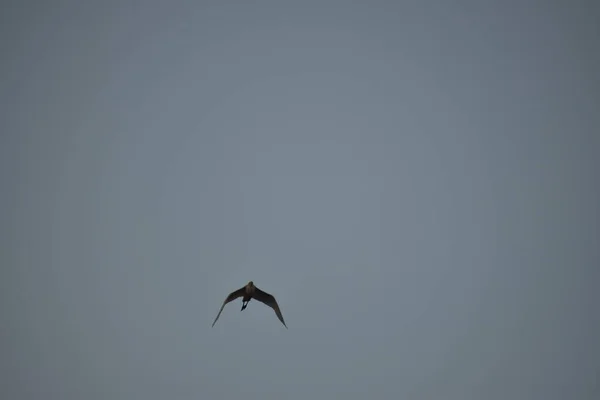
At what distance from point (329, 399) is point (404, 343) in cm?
5042

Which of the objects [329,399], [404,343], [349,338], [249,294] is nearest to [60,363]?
[329,399]

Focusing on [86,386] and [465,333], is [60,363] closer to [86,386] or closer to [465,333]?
[86,386]

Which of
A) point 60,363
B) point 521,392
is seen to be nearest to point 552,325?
point 521,392

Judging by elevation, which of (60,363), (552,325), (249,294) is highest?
(552,325)

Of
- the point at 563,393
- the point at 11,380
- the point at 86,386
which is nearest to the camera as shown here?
the point at 11,380

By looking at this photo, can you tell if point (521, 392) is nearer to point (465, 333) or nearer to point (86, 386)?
point (465, 333)

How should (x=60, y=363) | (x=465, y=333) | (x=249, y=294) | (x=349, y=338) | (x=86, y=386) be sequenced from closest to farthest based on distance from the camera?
(x=249, y=294) → (x=86, y=386) → (x=60, y=363) → (x=349, y=338) → (x=465, y=333)

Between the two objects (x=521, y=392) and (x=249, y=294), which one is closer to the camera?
(x=249, y=294)

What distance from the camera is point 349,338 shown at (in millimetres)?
138375

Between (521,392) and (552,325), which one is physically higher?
(552,325)

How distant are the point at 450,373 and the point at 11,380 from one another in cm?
8630

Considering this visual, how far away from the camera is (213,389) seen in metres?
89.2

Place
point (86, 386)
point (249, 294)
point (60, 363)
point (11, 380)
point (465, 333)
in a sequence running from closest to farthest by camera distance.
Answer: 1. point (249, 294)
2. point (11, 380)
3. point (86, 386)
4. point (60, 363)
5. point (465, 333)

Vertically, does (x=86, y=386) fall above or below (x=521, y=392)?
below
